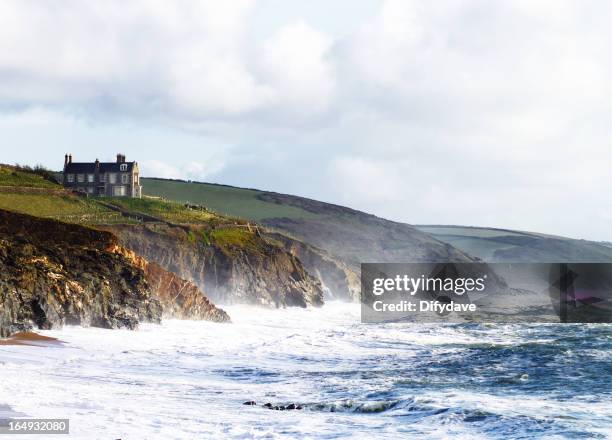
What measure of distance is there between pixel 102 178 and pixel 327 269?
34676mm

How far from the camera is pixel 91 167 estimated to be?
134 metres

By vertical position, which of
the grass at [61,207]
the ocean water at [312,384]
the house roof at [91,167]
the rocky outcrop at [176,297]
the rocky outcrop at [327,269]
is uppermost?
the house roof at [91,167]

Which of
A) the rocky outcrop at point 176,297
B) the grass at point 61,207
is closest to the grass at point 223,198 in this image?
the grass at point 61,207

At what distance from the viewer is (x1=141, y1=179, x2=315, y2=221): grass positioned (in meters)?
175

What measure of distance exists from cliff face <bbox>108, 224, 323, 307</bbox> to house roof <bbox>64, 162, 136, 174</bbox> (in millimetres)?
27493

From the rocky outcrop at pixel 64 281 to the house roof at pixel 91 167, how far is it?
200 feet

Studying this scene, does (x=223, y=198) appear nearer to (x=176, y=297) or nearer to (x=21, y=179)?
(x=21, y=179)

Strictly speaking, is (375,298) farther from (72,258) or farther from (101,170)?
(72,258)

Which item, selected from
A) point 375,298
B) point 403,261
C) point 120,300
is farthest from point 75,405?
point 403,261

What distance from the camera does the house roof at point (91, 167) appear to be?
134m

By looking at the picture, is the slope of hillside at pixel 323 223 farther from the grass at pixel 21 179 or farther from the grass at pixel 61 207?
the grass at pixel 61 207

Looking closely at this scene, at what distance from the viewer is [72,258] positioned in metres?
66.3

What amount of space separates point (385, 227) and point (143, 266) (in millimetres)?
111616

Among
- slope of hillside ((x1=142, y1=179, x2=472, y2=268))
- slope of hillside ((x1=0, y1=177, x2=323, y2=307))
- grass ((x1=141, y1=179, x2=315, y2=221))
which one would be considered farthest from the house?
grass ((x1=141, y1=179, x2=315, y2=221))
